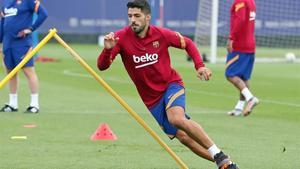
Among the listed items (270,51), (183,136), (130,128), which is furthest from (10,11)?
(270,51)

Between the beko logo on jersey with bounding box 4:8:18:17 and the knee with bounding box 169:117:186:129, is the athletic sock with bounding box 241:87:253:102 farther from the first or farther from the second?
the knee with bounding box 169:117:186:129

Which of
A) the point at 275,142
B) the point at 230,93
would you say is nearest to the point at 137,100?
the point at 230,93

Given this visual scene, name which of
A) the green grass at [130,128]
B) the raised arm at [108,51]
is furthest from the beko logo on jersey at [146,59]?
the green grass at [130,128]

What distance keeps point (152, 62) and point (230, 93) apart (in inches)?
387

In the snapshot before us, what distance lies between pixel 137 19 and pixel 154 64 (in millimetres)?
505

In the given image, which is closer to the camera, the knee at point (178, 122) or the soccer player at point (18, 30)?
the knee at point (178, 122)

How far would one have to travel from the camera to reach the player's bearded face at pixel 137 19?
27.1 ft

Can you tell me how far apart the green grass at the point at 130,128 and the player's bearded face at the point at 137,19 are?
1572 mm

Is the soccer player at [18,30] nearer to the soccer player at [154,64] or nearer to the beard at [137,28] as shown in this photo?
the soccer player at [154,64]

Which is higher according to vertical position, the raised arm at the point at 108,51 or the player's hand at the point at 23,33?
the raised arm at the point at 108,51

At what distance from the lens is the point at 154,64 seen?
27.8 ft

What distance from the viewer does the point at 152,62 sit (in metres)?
8.47

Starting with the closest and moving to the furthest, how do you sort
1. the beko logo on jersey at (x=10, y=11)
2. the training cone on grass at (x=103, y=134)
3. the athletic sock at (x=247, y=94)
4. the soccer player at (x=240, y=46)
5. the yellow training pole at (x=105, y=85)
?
1. the yellow training pole at (x=105, y=85)
2. the training cone on grass at (x=103, y=134)
3. the athletic sock at (x=247, y=94)
4. the beko logo on jersey at (x=10, y=11)
5. the soccer player at (x=240, y=46)

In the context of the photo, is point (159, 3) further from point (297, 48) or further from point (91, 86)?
point (91, 86)
